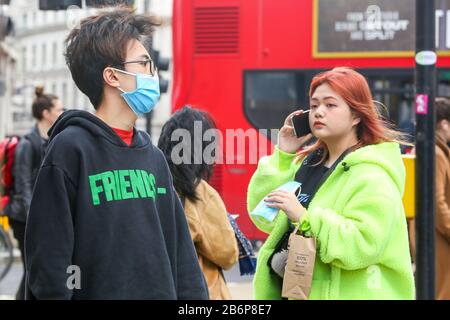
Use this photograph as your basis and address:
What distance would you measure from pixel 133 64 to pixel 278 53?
755cm

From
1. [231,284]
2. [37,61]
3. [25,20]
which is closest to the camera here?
[231,284]

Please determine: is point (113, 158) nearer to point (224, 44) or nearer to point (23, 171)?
point (23, 171)

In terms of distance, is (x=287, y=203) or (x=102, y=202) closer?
(x=102, y=202)

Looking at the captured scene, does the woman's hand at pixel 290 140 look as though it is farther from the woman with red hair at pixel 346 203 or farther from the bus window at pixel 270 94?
the bus window at pixel 270 94

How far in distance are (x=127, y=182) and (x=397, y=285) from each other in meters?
1.11

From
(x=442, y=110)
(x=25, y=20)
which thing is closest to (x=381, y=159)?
(x=442, y=110)

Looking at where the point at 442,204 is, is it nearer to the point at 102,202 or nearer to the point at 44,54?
the point at 102,202

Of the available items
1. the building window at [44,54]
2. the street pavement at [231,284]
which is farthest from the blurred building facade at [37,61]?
the street pavement at [231,284]

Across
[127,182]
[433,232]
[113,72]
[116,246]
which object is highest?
[113,72]

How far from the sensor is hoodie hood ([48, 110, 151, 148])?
2.64 meters

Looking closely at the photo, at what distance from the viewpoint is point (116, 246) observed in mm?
2574

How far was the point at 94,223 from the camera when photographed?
2.56m

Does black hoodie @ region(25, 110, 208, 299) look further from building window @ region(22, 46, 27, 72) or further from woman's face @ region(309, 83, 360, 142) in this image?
building window @ region(22, 46, 27, 72)

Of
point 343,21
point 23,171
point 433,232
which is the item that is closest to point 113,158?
point 433,232
